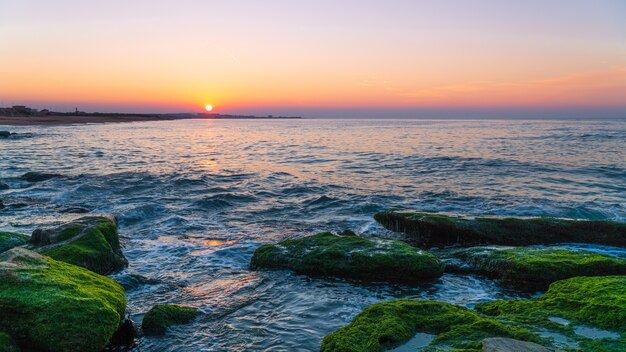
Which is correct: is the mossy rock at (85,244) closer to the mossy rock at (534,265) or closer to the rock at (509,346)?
the mossy rock at (534,265)

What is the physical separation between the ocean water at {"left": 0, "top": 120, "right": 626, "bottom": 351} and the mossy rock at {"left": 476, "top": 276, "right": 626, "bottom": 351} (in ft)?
3.64

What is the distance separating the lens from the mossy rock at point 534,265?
28.1 feet

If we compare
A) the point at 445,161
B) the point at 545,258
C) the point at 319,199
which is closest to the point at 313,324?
the point at 545,258

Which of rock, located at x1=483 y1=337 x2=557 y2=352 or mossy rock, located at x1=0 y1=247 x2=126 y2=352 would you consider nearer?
rock, located at x1=483 y1=337 x2=557 y2=352

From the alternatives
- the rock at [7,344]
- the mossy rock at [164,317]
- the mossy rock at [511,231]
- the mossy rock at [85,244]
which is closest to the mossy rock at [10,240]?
the mossy rock at [85,244]

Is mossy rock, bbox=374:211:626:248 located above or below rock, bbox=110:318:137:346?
above

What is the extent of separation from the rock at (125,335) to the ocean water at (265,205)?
155mm

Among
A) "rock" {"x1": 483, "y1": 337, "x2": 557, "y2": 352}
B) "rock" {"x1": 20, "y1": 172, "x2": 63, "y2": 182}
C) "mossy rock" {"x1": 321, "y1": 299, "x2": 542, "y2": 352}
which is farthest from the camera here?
"rock" {"x1": 20, "y1": 172, "x2": 63, "y2": 182}

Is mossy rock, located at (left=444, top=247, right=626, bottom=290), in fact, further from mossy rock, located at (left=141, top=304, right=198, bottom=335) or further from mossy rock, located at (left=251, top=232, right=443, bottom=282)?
mossy rock, located at (left=141, top=304, right=198, bottom=335)

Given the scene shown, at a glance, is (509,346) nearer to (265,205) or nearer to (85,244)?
(85,244)

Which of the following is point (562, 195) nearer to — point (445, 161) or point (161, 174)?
point (445, 161)

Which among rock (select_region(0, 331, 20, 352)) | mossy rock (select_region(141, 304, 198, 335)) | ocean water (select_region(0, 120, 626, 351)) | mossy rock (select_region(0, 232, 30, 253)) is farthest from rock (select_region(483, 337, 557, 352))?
mossy rock (select_region(0, 232, 30, 253))

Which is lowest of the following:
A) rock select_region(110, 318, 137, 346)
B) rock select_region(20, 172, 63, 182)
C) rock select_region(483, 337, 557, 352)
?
rock select_region(110, 318, 137, 346)

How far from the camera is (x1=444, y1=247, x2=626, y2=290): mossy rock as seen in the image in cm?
858
